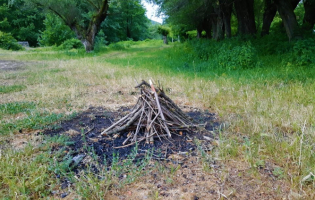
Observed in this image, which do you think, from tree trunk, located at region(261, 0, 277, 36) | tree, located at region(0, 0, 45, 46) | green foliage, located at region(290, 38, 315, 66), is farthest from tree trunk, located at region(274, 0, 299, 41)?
tree, located at region(0, 0, 45, 46)

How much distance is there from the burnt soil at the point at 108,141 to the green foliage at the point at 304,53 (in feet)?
18.0

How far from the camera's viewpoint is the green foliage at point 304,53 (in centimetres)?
750

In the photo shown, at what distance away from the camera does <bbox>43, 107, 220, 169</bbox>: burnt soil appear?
273cm

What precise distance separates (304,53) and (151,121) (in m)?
7.05

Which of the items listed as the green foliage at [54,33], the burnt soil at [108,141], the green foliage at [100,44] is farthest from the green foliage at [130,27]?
the burnt soil at [108,141]

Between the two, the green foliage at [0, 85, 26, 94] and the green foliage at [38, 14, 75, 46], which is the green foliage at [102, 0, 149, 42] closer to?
the green foliage at [38, 14, 75, 46]

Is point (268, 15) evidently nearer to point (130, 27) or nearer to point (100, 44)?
point (100, 44)

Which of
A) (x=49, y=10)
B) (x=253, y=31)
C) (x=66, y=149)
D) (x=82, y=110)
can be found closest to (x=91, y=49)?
(x=49, y=10)

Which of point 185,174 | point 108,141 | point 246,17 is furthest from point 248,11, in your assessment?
point 185,174

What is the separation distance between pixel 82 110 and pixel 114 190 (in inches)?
98.6

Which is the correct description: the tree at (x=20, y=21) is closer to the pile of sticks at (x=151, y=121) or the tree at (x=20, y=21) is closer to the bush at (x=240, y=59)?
the bush at (x=240, y=59)

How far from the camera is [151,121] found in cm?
296

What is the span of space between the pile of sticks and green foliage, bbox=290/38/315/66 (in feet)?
20.4

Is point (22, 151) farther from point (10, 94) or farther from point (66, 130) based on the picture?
point (10, 94)
